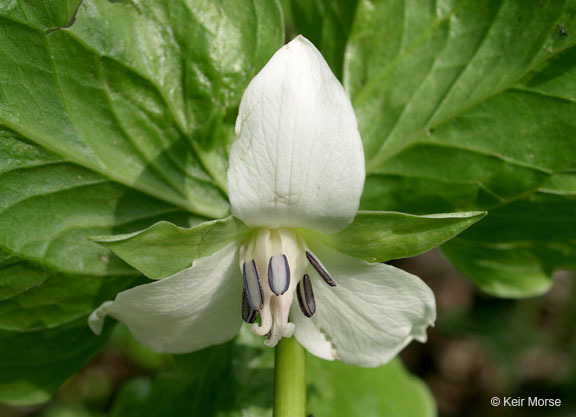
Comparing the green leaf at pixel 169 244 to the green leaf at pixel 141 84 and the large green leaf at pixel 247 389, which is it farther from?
the large green leaf at pixel 247 389

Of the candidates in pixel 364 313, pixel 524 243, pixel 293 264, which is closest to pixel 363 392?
pixel 524 243

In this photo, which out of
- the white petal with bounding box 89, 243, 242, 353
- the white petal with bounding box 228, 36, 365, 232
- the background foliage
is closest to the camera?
the white petal with bounding box 228, 36, 365, 232

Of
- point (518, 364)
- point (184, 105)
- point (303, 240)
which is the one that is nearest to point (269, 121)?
point (303, 240)

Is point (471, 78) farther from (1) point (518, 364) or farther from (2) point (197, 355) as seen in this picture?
(1) point (518, 364)

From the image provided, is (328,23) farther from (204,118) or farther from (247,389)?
(247,389)

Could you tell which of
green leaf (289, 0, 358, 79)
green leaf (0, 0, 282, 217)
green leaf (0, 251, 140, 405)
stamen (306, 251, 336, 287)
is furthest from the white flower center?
green leaf (289, 0, 358, 79)

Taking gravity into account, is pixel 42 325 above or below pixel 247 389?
above

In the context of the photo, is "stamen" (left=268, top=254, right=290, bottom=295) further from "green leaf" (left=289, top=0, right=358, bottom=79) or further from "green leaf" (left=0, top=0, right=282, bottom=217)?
"green leaf" (left=289, top=0, right=358, bottom=79)
